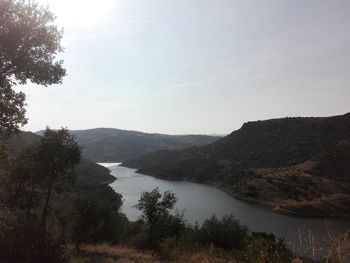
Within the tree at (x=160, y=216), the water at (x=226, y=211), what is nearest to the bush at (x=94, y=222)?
the tree at (x=160, y=216)

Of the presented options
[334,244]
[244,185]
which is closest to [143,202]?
[334,244]

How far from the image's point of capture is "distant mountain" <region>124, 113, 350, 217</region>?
9081 cm

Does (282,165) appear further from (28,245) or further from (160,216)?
(28,245)

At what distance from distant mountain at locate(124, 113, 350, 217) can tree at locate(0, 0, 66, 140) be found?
78913mm

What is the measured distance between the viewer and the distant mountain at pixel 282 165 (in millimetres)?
90812

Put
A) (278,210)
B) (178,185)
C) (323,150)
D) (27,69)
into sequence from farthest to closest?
(178,185) < (323,150) < (278,210) < (27,69)

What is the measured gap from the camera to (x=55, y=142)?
3209 centimetres

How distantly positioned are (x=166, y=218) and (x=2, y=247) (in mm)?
21271

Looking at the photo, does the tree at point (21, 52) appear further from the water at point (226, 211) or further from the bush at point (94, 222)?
the water at point (226, 211)

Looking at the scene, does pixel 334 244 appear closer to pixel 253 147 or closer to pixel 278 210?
pixel 278 210

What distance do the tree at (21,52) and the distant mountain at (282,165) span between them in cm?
7891

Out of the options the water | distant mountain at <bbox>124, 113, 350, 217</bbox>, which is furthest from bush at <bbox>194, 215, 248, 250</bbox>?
distant mountain at <bbox>124, 113, 350, 217</bbox>

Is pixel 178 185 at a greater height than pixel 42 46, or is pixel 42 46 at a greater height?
pixel 42 46

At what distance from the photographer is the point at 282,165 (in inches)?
4966
